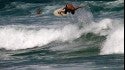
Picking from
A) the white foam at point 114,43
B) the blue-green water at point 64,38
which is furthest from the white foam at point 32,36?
the white foam at point 114,43

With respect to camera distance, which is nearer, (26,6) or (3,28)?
(3,28)

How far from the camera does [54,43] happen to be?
66.4ft

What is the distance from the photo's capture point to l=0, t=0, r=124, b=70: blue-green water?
15.6 metres

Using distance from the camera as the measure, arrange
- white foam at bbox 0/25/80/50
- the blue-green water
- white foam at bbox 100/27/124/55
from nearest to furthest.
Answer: the blue-green water → white foam at bbox 100/27/124/55 → white foam at bbox 0/25/80/50

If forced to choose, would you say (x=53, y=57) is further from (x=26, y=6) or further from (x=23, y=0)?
(x=23, y=0)

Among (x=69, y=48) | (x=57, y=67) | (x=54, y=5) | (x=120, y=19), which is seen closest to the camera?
(x=57, y=67)

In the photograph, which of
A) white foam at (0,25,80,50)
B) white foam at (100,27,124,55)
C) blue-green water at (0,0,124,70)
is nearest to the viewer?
blue-green water at (0,0,124,70)

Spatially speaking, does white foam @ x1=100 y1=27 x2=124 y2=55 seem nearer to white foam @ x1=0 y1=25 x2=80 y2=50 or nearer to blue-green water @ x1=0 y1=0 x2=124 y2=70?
blue-green water @ x1=0 y1=0 x2=124 y2=70

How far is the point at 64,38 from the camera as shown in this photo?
814 inches

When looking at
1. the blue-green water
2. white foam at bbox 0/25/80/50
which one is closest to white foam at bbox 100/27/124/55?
the blue-green water

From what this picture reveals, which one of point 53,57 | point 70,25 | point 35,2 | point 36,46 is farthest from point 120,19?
point 35,2

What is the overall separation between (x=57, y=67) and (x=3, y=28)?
10.6 metres

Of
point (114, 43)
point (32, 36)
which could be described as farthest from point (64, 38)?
point (114, 43)

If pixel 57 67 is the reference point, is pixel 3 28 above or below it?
below
